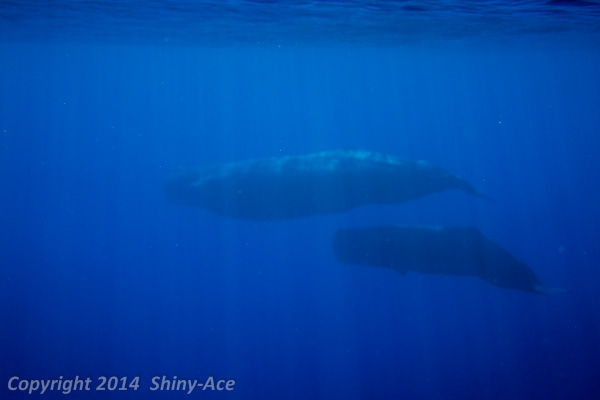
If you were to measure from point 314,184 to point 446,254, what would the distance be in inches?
173

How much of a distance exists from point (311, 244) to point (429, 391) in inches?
500

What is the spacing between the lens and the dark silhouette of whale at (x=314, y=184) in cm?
1331

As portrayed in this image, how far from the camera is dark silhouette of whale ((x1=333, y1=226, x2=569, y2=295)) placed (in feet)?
38.5

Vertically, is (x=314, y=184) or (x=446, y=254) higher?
(x=314, y=184)

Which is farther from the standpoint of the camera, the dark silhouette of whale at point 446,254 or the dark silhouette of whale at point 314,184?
the dark silhouette of whale at point 314,184

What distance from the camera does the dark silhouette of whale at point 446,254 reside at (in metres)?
11.7

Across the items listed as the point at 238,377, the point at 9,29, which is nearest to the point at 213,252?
the point at 238,377

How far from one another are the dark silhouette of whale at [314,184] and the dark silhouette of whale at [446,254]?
1.36 metres

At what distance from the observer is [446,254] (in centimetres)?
1198

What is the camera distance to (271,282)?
82.2 ft

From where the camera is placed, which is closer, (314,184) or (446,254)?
(446,254)

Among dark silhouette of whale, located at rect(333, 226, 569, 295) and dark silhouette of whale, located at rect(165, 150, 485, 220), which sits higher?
dark silhouette of whale, located at rect(165, 150, 485, 220)

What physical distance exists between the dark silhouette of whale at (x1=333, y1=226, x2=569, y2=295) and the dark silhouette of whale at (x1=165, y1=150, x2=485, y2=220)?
1.36 meters

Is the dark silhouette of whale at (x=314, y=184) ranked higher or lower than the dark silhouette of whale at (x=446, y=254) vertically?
higher
